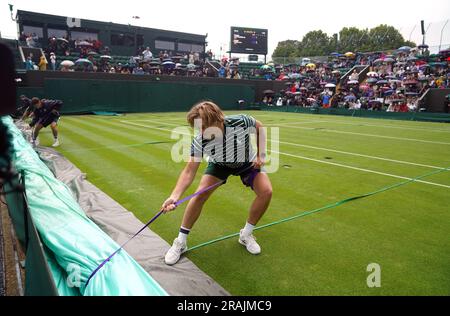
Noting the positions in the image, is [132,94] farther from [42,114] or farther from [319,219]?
[319,219]

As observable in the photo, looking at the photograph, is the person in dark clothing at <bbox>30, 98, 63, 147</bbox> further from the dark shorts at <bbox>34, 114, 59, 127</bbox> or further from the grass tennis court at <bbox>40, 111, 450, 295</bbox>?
the grass tennis court at <bbox>40, 111, 450, 295</bbox>

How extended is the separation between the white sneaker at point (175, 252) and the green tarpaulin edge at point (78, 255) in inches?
17.8

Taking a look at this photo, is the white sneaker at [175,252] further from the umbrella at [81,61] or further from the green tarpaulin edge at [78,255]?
the umbrella at [81,61]

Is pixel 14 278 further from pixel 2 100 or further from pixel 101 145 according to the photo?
pixel 101 145

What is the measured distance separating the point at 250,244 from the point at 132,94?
25.4 metres

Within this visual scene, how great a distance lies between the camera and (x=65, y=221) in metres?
4.09

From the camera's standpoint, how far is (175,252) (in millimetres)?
3828

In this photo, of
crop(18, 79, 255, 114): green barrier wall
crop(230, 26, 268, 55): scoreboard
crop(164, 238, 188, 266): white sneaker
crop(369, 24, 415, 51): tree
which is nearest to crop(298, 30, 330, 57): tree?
crop(369, 24, 415, 51): tree

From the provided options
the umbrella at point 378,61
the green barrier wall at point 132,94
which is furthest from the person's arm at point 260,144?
the umbrella at point 378,61

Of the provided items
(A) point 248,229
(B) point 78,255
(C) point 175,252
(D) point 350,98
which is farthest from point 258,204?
(D) point 350,98

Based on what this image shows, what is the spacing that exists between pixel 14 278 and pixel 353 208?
199 inches

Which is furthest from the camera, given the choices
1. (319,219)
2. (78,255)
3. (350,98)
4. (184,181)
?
(350,98)

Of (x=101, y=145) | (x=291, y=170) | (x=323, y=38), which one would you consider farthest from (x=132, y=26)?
(x=323, y=38)

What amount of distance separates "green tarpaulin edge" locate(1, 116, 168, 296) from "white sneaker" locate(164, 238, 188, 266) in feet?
1.48
